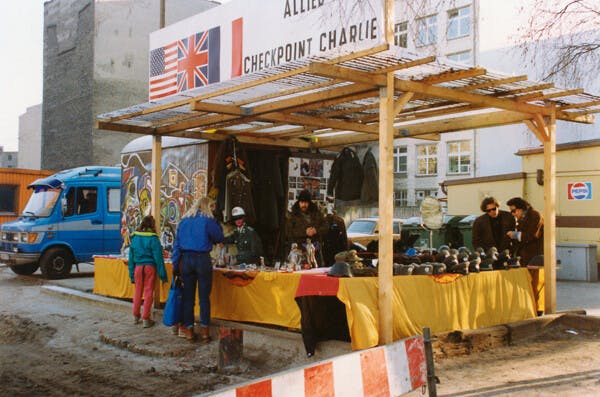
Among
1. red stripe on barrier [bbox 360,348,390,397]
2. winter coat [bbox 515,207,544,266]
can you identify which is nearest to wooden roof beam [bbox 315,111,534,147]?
winter coat [bbox 515,207,544,266]

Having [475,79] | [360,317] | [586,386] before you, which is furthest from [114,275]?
[586,386]

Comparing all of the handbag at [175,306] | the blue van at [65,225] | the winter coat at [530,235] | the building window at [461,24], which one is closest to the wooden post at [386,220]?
the handbag at [175,306]

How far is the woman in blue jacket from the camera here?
9.34 m

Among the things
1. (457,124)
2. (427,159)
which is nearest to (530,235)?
(457,124)

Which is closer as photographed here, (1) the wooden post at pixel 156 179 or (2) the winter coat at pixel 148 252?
(2) the winter coat at pixel 148 252

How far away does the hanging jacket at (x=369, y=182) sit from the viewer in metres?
11.0

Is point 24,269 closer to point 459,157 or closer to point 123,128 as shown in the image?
point 123,128

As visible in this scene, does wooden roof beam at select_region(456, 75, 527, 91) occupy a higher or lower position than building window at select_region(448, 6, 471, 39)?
lower

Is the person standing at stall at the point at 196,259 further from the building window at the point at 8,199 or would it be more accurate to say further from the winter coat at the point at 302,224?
the building window at the point at 8,199

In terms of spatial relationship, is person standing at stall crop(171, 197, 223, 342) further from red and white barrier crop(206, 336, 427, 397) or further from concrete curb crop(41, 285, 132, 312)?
red and white barrier crop(206, 336, 427, 397)

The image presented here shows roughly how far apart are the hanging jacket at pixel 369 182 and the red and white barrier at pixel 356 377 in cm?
597

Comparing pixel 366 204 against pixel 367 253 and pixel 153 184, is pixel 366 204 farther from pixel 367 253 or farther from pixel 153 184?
pixel 153 184

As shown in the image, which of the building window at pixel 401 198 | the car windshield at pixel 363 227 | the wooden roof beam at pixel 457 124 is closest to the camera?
the wooden roof beam at pixel 457 124

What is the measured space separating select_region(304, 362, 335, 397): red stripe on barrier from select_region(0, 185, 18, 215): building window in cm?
2118
